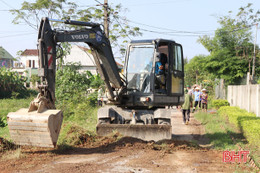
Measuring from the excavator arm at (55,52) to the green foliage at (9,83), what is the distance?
1974cm

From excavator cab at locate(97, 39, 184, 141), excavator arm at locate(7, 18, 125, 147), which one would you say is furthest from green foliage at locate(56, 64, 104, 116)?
excavator arm at locate(7, 18, 125, 147)

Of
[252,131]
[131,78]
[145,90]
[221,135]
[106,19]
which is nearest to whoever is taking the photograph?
[252,131]

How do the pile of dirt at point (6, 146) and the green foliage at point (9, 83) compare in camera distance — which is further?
the green foliage at point (9, 83)

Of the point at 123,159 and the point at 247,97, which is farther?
the point at 247,97

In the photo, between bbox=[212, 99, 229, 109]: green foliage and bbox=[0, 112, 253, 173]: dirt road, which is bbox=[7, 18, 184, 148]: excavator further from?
bbox=[212, 99, 229, 109]: green foliage

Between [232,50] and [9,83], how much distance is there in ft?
65.6

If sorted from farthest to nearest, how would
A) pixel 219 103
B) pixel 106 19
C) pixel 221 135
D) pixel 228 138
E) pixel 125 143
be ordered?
pixel 219 103 < pixel 106 19 < pixel 221 135 < pixel 228 138 < pixel 125 143

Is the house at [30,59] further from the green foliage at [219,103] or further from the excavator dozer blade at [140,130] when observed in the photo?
the excavator dozer blade at [140,130]

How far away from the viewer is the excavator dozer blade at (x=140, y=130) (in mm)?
10703

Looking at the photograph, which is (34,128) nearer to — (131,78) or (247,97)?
(131,78)

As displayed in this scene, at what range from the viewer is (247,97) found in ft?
60.1

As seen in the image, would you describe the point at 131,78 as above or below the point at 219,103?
above

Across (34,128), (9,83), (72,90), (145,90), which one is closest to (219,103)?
(72,90)

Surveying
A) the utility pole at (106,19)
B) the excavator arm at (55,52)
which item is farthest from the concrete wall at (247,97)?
the utility pole at (106,19)
